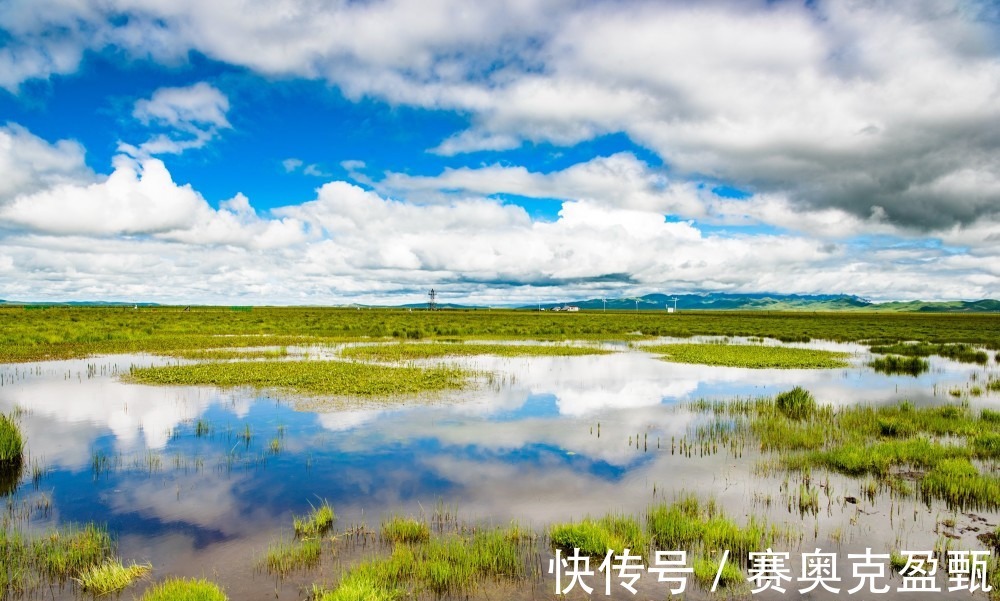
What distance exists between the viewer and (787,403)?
21.2 m

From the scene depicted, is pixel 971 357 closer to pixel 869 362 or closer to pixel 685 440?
pixel 869 362

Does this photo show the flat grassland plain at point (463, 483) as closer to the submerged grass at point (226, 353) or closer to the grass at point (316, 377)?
the grass at point (316, 377)

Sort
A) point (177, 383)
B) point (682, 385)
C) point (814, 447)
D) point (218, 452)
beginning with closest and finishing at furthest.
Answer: point (218, 452) → point (814, 447) → point (177, 383) → point (682, 385)

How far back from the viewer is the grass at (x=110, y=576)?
7954mm

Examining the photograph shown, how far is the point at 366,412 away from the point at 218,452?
232 inches

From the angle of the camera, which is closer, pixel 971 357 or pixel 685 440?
pixel 685 440

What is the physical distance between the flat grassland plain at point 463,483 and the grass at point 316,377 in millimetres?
235

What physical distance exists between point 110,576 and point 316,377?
19.2 meters

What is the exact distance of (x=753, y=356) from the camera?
136 ft

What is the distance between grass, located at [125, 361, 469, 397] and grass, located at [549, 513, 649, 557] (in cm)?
1460

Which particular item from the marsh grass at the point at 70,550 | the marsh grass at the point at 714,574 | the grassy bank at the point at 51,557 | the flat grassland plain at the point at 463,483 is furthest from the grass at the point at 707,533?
the marsh grass at the point at 70,550

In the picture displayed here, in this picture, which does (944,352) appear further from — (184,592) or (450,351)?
(184,592)

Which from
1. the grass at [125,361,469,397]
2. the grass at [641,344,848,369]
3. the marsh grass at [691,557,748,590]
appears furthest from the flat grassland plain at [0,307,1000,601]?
the grass at [641,344,848,369]

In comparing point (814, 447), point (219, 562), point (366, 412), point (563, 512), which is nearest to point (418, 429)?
point (366, 412)
